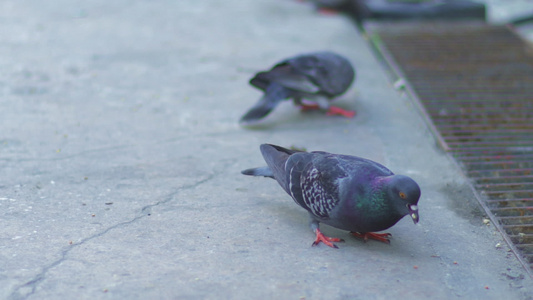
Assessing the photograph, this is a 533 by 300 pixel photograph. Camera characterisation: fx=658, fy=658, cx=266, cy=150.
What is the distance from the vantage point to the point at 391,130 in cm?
532

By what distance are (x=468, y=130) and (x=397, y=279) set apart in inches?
98.9

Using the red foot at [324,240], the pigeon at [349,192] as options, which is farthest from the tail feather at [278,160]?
the red foot at [324,240]

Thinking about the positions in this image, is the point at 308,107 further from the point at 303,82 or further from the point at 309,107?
the point at 303,82

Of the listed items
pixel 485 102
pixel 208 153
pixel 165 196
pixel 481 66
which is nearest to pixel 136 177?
pixel 165 196

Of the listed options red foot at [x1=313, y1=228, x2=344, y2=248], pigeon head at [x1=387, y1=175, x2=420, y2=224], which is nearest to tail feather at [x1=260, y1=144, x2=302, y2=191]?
red foot at [x1=313, y1=228, x2=344, y2=248]

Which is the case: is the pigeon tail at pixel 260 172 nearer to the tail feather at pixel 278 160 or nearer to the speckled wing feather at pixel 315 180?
the tail feather at pixel 278 160

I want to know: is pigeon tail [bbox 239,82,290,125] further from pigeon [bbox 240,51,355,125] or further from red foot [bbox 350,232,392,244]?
red foot [bbox 350,232,392,244]

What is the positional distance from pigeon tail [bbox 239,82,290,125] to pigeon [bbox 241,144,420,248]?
1.61 m

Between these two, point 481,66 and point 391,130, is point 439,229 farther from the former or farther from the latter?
point 481,66

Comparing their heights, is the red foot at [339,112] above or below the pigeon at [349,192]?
below

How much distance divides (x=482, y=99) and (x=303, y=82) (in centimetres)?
173

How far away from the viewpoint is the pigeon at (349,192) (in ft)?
10.5

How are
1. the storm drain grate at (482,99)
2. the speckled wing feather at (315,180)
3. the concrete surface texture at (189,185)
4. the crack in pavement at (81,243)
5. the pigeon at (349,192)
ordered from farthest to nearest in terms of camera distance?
the storm drain grate at (482,99) < the speckled wing feather at (315,180) < the pigeon at (349,192) < the concrete surface texture at (189,185) < the crack in pavement at (81,243)

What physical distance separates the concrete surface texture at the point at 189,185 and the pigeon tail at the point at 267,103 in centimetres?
13
